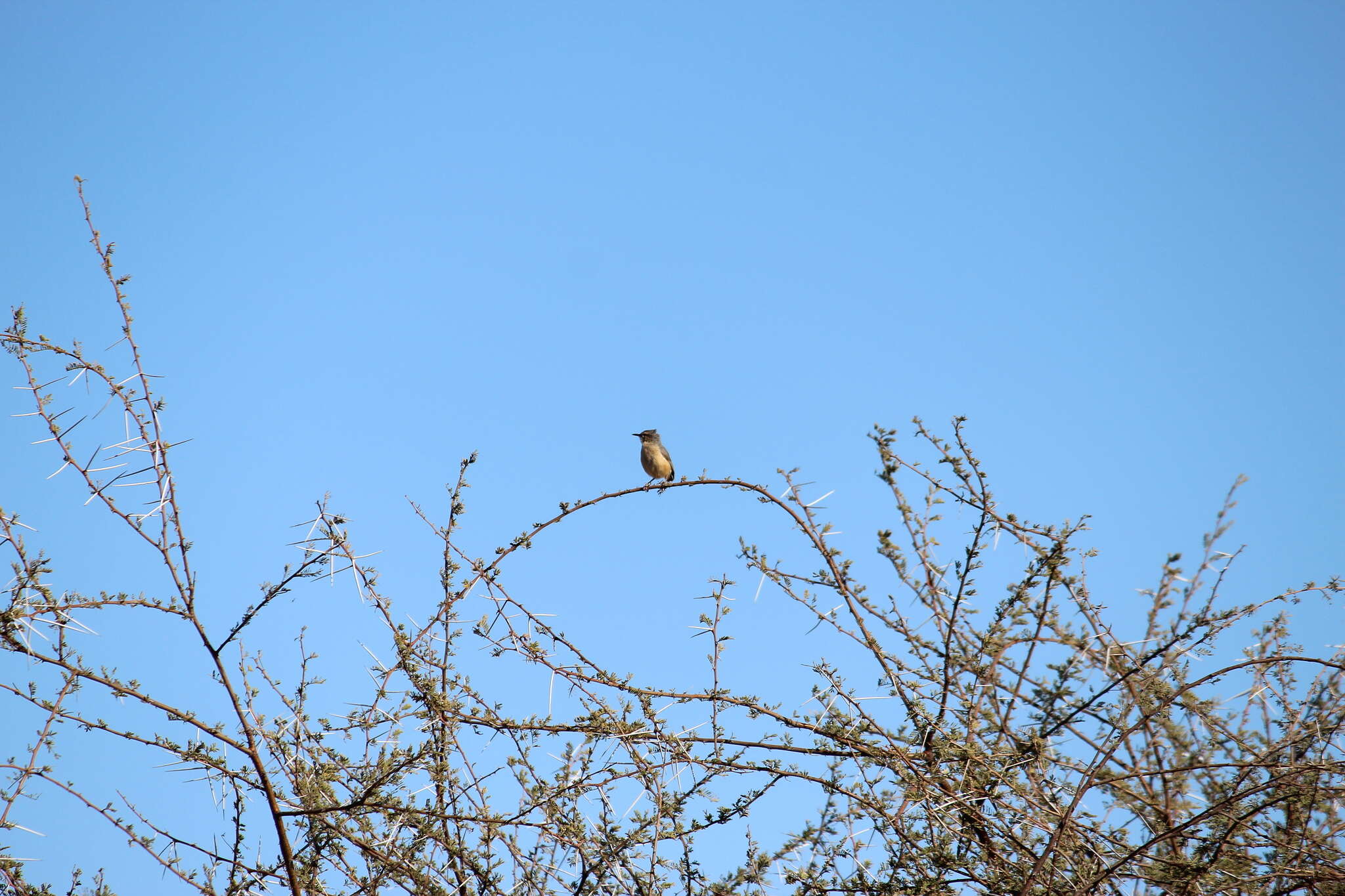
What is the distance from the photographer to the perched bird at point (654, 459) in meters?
11.4

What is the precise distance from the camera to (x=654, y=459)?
11406 mm

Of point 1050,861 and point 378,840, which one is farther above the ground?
point 378,840

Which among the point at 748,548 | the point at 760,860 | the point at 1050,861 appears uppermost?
the point at 748,548

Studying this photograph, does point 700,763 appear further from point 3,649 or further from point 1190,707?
point 3,649

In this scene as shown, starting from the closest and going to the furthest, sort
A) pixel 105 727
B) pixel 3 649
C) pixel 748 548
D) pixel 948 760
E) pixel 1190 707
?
pixel 3 649, pixel 105 727, pixel 948 760, pixel 1190 707, pixel 748 548

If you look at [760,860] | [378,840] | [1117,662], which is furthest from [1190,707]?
[378,840]

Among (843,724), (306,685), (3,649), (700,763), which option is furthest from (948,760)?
(3,649)

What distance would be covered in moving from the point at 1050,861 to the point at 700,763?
4.08 feet

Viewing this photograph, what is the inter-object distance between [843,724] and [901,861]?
20.3 inches

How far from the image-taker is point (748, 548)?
4.84 m

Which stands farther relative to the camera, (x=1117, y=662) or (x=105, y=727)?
(x=1117, y=662)

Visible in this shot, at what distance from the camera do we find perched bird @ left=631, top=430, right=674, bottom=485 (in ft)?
37.5

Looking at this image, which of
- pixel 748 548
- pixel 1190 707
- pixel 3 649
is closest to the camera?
pixel 3 649

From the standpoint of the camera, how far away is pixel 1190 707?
4.38 meters
